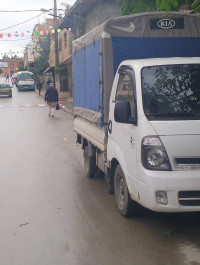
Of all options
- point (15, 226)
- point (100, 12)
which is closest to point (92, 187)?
point (15, 226)

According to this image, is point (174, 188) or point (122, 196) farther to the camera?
point (122, 196)

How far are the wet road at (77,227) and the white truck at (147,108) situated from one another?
0.42m

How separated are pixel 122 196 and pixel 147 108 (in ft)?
5.04

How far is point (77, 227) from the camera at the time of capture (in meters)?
5.43

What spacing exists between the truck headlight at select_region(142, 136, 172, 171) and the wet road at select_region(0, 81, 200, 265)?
0.95 metres

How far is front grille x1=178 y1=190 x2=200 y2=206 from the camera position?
183 inches

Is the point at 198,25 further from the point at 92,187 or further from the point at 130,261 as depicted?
the point at 130,261

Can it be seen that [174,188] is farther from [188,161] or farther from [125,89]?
[125,89]

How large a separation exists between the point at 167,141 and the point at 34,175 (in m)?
4.63

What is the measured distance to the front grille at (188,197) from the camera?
4.64m

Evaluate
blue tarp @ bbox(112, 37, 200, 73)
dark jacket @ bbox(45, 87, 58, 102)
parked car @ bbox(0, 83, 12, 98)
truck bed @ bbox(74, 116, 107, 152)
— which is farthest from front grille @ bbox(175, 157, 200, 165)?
parked car @ bbox(0, 83, 12, 98)

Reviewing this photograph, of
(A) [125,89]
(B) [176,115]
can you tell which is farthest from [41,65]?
(B) [176,115]

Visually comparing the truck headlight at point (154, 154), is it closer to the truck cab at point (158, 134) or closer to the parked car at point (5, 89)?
the truck cab at point (158, 134)

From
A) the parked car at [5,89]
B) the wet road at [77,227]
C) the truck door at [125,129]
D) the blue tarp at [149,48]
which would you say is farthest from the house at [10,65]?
the truck door at [125,129]
